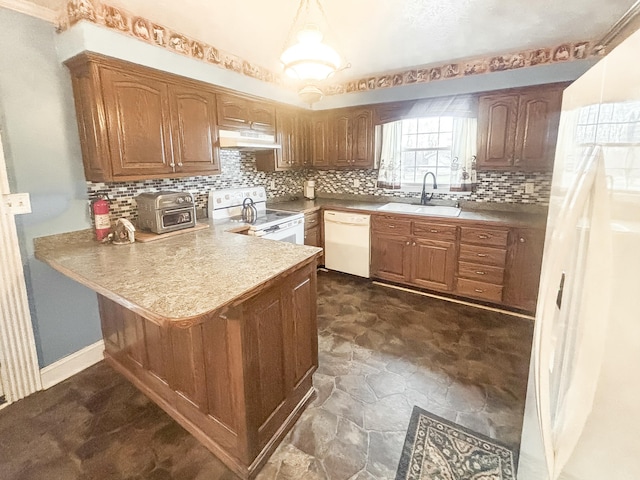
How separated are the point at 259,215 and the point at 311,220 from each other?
72cm

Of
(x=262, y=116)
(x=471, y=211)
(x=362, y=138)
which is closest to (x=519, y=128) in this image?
(x=471, y=211)

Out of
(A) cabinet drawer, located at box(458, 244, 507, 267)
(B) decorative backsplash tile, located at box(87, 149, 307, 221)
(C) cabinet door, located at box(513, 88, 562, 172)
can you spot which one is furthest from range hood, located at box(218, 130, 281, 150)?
(C) cabinet door, located at box(513, 88, 562, 172)

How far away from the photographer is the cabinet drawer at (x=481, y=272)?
3029 millimetres

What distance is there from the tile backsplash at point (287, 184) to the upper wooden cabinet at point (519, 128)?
0.87ft

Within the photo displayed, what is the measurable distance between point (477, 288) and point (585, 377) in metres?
2.69

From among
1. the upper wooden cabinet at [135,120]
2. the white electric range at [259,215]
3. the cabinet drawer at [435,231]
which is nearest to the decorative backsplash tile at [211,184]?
the white electric range at [259,215]

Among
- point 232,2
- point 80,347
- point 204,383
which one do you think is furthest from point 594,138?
point 80,347

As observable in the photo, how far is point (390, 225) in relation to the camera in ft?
11.6

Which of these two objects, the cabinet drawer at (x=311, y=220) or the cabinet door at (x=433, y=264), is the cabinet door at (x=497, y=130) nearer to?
the cabinet door at (x=433, y=264)

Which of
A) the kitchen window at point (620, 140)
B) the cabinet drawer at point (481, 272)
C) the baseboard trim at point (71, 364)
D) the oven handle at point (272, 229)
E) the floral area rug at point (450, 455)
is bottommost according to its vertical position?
the floral area rug at point (450, 455)

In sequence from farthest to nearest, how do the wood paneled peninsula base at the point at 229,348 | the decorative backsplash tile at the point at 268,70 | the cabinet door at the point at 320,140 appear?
1. the cabinet door at the point at 320,140
2. the decorative backsplash tile at the point at 268,70
3. the wood paneled peninsula base at the point at 229,348

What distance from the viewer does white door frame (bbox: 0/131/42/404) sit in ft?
6.11

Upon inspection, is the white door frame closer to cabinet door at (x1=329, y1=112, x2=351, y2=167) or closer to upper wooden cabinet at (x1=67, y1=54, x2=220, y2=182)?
upper wooden cabinet at (x1=67, y1=54, x2=220, y2=182)

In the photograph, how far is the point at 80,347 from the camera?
230 cm
